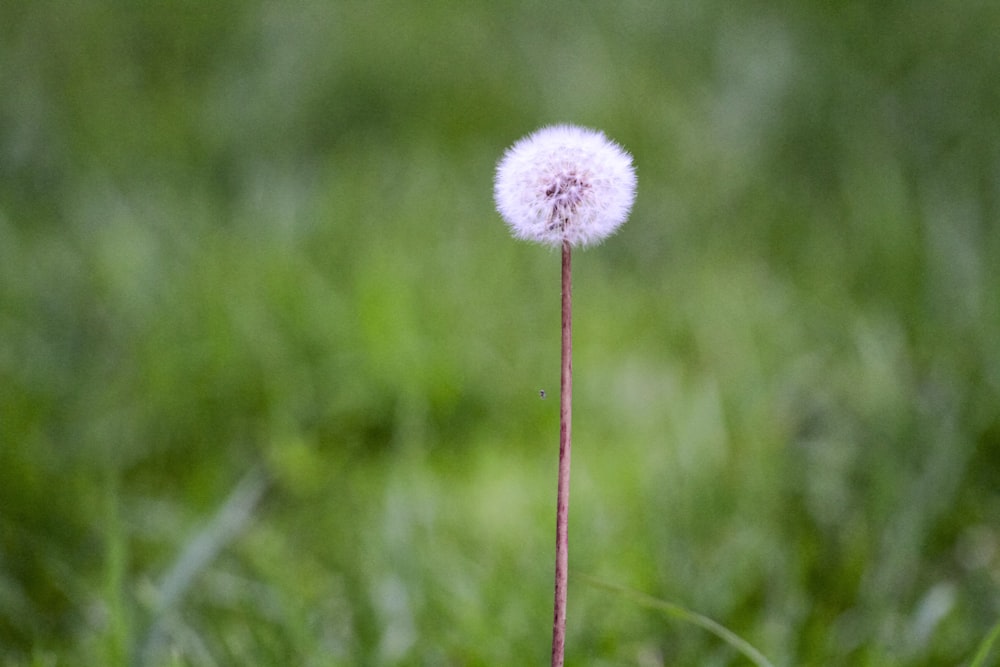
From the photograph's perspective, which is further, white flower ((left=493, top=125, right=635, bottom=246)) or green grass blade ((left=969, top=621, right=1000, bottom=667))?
green grass blade ((left=969, top=621, right=1000, bottom=667))

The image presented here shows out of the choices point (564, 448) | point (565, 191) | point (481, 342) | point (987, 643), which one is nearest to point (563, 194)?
point (565, 191)

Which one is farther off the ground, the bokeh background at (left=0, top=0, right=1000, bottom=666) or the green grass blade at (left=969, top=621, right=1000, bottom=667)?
the bokeh background at (left=0, top=0, right=1000, bottom=666)

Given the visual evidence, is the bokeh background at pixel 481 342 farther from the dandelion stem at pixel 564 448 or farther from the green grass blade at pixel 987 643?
the dandelion stem at pixel 564 448

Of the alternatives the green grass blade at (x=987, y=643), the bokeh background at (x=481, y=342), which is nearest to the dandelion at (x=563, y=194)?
the green grass blade at (x=987, y=643)

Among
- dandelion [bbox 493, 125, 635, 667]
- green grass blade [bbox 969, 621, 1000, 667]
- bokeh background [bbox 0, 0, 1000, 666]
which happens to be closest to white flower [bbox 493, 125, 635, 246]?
dandelion [bbox 493, 125, 635, 667]

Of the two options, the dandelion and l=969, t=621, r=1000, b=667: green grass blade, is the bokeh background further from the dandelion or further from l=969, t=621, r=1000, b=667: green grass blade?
the dandelion

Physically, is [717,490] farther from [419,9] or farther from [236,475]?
[419,9]
